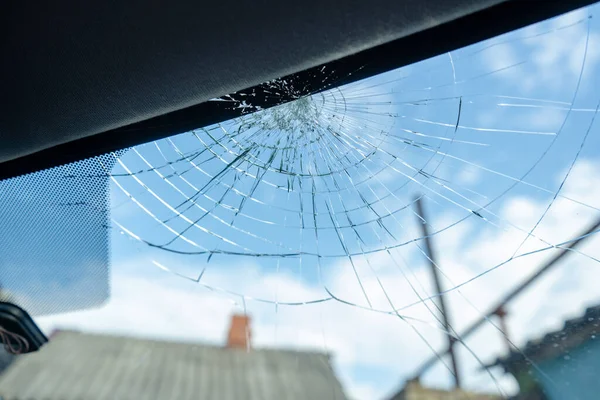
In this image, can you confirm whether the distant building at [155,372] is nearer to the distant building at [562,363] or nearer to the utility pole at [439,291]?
the utility pole at [439,291]

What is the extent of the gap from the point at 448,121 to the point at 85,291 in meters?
0.72

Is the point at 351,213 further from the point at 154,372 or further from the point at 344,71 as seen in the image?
the point at 154,372

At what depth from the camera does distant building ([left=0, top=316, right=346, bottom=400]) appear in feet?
3.24

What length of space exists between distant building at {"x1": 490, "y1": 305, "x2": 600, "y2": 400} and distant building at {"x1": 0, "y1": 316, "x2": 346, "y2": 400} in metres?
0.41

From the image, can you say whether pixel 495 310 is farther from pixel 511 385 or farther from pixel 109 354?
pixel 109 354

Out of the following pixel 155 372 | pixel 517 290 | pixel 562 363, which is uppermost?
pixel 517 290

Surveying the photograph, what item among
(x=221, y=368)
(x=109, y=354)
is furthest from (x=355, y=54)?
(x=109, y=354)

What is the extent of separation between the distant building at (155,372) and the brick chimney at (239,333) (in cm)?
5

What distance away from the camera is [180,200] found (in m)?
0.77

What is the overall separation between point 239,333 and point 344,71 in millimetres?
572

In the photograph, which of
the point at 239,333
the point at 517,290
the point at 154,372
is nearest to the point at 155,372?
the point at 154,372

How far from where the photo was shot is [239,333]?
2.82ft

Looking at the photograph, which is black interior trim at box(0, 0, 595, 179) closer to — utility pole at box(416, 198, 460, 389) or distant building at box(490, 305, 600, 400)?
utility pole at box(416, 198, 460, 389)

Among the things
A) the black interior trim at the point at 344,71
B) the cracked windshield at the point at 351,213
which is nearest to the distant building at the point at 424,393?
the cracked windshield at the point at 351,213
